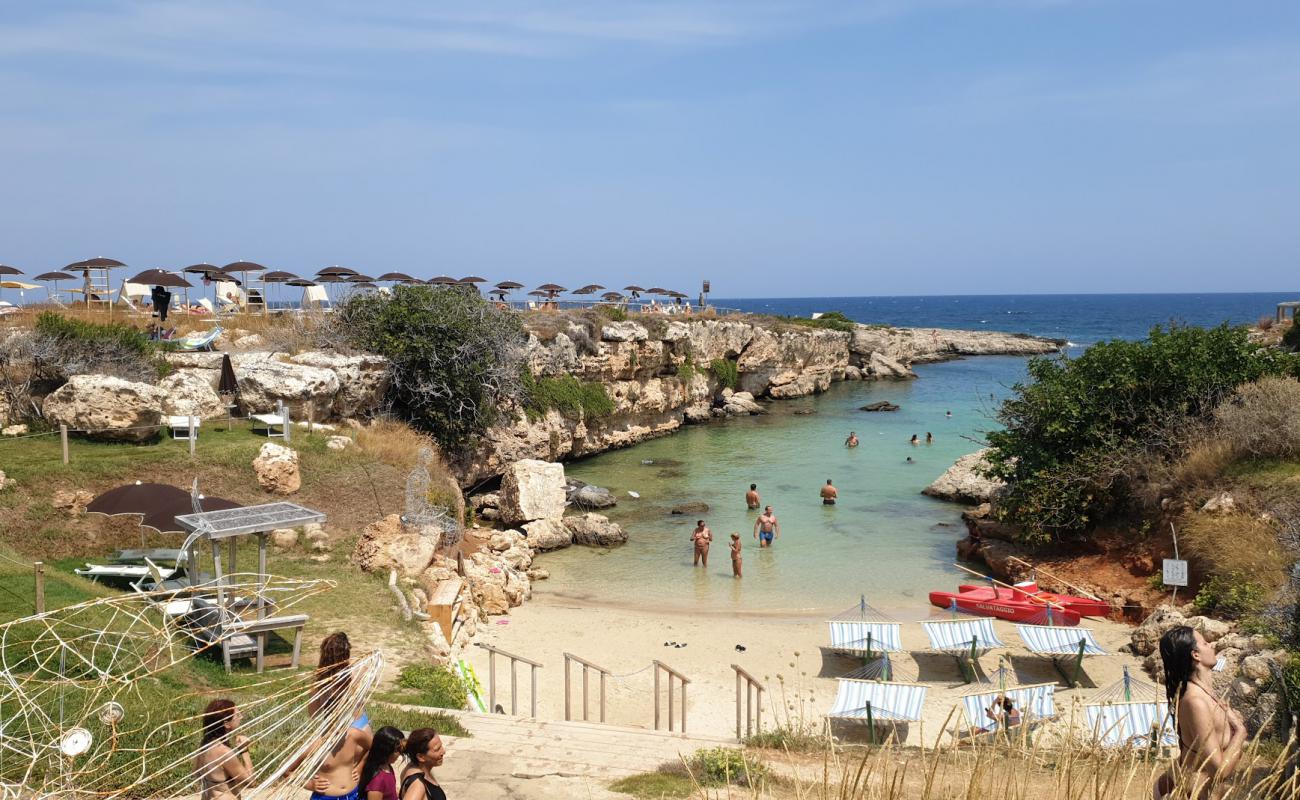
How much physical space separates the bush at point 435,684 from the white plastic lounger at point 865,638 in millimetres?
→ 7119

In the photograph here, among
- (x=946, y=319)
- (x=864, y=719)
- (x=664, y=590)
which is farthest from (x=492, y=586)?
(x=946, y=319)

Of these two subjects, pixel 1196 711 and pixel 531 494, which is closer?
pixel 1196 711

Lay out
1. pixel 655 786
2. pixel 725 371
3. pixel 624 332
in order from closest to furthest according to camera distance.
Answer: pixel 655 786 → pixel 624 332 → pixel 725 371

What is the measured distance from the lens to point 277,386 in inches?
835

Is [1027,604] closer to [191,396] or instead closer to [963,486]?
[963,486]

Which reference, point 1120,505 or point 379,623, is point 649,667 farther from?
point 1120,505

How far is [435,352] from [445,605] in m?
13.9

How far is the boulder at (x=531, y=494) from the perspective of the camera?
2377 cm

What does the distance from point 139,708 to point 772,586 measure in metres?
14.0

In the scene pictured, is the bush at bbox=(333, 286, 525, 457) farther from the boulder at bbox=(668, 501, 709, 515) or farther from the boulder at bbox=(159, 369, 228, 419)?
the boulder at bbox=(668, 501, 709, 515)

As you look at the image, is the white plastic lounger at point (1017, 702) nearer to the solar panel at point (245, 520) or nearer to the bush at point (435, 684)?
the bush at point (435, 684)

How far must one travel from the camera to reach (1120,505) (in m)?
19.4

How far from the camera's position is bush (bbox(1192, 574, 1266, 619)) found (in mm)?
14164

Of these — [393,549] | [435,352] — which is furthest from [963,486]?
[393,549]
